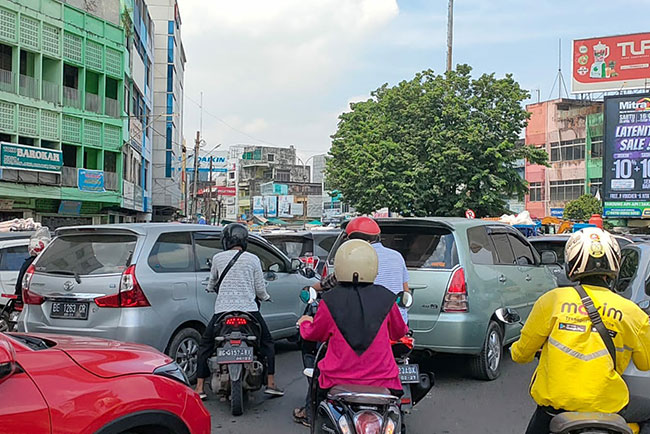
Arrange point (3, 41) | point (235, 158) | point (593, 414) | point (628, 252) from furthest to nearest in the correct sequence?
point (235, 158), point (3, 41), point (628, 252), point (593, 414)

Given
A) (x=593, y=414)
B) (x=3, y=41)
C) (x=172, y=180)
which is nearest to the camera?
(x=593, y=414)

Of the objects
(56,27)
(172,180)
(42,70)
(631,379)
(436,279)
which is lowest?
(631,379)

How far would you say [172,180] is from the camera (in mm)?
51000

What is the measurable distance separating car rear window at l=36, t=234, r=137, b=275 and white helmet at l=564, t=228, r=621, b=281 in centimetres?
433

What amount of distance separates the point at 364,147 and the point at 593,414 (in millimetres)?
29426

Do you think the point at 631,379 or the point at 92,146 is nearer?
the point at 631,379

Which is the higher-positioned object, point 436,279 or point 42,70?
point 42,70

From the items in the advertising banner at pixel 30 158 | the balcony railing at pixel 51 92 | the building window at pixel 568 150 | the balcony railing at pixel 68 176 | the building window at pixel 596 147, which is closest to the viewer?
the advertising banner at pixel 30 158

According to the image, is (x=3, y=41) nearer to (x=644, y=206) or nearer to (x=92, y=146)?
(x=92, y=146)

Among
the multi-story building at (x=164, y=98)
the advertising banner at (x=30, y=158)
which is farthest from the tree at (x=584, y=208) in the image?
the advertising banner at (x=30, y=158)

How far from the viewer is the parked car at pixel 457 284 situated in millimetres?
6559

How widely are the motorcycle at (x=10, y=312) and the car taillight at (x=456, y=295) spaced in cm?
515

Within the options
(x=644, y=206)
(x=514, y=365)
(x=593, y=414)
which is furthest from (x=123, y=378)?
(x=644, y=206)

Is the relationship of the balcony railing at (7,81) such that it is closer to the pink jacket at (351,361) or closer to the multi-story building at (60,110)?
the multi-story building at (60,110)
